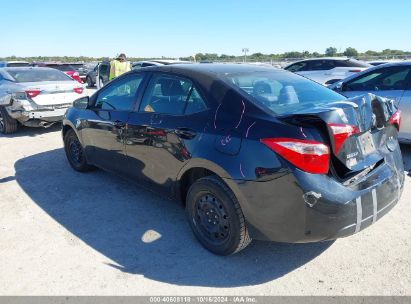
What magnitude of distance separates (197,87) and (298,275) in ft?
5.93

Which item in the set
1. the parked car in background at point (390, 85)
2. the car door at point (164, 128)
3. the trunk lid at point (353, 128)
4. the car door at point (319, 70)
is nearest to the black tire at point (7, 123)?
the car door at point (164, 128)

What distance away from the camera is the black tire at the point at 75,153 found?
534 cm

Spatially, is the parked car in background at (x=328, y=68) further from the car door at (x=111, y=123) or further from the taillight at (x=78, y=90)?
the car door at (x=111, y=123)

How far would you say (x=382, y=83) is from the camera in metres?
6.13

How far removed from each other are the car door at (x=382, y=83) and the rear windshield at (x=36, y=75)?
21.1ft

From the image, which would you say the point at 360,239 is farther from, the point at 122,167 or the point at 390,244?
the point at 122,167

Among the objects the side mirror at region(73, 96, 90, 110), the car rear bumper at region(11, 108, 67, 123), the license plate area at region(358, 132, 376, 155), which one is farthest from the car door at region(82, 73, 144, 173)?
the car rear bumper at region(11, 108, 67, 123)

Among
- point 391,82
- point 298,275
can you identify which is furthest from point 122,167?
point 391,82

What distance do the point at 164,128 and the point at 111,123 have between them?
3.52ft

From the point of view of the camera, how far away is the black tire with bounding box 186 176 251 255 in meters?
2.96

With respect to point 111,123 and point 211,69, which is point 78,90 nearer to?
point 111,123

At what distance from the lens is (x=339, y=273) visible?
295 cm

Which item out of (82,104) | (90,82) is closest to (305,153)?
(82,104)

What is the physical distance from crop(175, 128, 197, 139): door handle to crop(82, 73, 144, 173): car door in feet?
3.14
